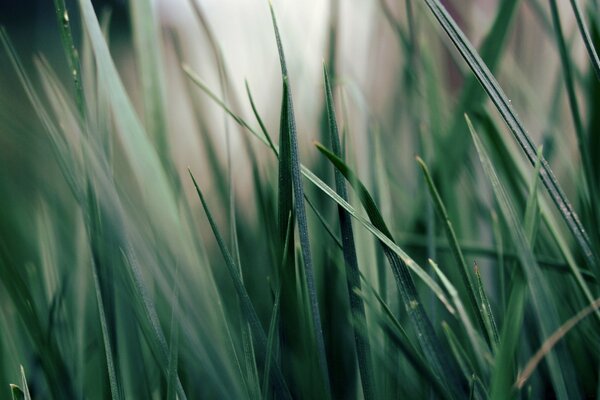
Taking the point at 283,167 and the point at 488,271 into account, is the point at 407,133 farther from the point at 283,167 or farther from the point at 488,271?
the point at 283,167

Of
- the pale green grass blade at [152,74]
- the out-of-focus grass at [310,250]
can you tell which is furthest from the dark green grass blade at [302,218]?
the pale green grass blade at [152,74]

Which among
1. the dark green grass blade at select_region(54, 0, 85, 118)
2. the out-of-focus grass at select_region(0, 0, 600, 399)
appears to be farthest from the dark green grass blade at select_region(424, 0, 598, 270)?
the dark green grass blade at select_region(54, 0, 85, 118)

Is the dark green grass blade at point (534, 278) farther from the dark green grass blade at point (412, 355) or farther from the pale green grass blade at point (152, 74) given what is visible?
the pale green grass blade at point (152, 74)

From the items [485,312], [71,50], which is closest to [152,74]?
[71,50]

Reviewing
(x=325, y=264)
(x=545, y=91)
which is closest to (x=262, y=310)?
(x=325, y=264)

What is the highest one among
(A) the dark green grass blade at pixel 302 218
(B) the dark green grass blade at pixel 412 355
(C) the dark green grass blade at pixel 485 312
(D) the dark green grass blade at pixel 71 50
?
(D) the dark green grass blade at pixel 71 50

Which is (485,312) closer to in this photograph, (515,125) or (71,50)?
(515,125)

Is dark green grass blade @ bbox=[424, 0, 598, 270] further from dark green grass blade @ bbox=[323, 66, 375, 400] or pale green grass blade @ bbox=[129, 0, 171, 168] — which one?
pale green grass blade @ bbox=[129, 0, 171, 168]
